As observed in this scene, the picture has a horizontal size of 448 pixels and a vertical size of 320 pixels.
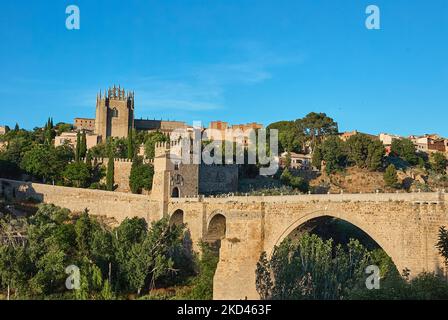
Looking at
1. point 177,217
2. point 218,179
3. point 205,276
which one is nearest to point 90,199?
point 177,217

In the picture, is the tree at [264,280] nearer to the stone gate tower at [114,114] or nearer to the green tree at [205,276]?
the green tree at [205,276]

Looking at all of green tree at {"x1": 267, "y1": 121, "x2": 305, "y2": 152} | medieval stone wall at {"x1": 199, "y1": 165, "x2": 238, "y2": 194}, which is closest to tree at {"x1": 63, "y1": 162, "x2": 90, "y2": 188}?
medieval stone wall at {"x1": 199, "y1": 165, "x2": 238, "y2": 194}

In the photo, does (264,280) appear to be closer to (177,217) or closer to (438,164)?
(177,217)

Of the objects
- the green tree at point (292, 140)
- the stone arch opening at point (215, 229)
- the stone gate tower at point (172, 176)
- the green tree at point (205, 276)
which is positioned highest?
the green tree at point (292, 140)

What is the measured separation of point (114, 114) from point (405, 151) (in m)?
37.9

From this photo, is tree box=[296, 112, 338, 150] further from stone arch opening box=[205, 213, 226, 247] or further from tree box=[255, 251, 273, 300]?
tree box=[255, 251, 273, 300]

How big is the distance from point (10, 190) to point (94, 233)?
12.3 m

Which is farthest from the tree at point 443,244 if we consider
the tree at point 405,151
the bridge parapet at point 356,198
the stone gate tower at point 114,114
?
the stone gate tower at point 114,114

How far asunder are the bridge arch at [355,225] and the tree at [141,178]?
18.6m

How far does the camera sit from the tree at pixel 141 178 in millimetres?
45781

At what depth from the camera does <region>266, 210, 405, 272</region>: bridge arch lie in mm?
23281

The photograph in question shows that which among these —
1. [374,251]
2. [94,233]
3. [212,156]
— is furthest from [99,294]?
[212,156]

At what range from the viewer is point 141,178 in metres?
46.0

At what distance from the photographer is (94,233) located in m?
35.2
